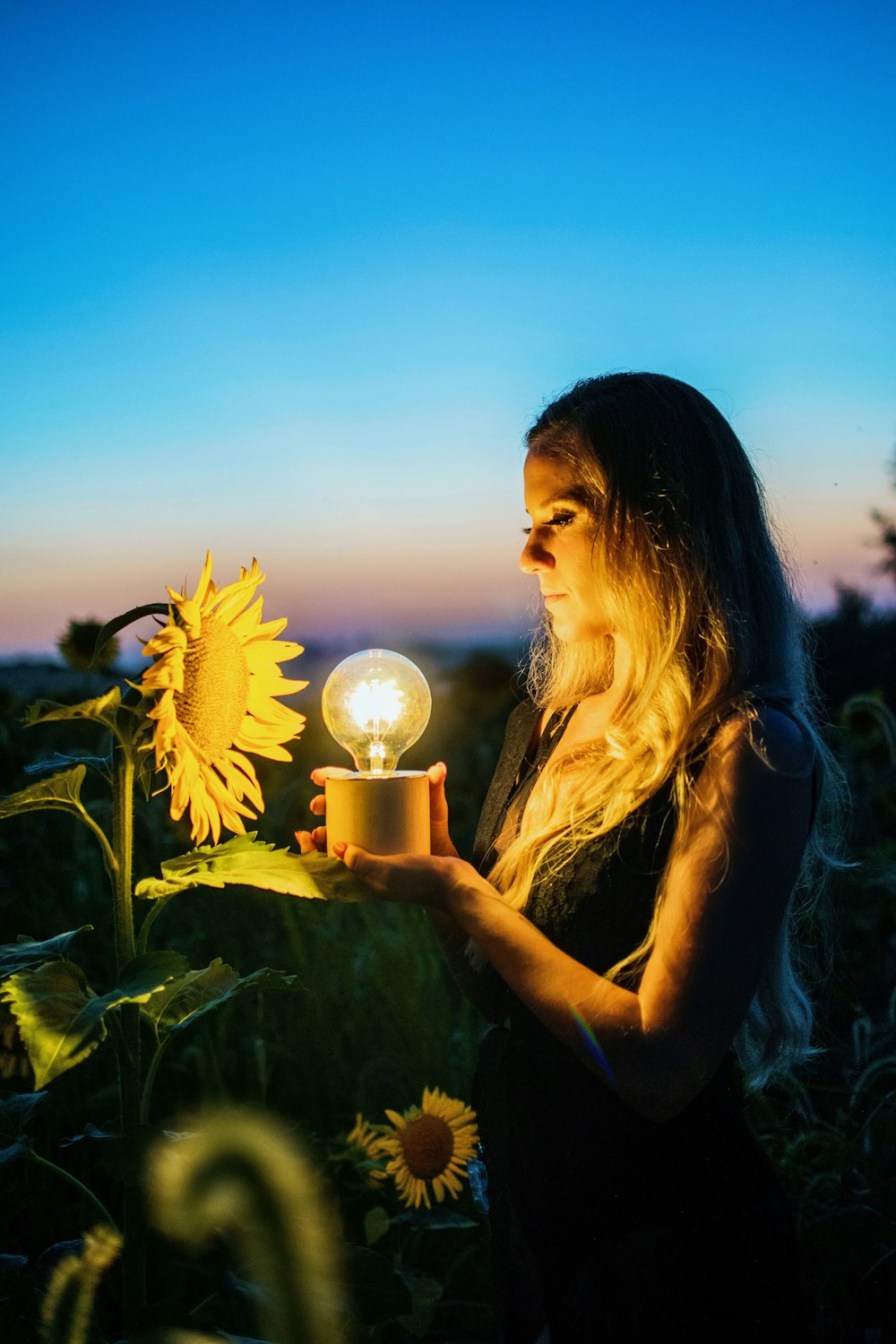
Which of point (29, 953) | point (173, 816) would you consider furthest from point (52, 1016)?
point (173, 816)

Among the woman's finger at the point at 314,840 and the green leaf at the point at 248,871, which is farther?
the woman's finger at the point at 314,840

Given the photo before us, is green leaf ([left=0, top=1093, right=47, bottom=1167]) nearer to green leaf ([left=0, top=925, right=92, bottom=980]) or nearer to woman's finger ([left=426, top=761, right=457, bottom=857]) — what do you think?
green leaf ([left=0, top=925, right=92, bottom=980])

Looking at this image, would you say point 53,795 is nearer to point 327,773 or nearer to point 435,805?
point 327,773

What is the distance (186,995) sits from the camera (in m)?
1.77

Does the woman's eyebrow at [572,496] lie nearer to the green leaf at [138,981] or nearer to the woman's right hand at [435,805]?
the woman's right hand at [435,805]

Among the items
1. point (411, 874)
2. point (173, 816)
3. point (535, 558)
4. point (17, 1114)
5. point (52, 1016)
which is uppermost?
point (535, 558)

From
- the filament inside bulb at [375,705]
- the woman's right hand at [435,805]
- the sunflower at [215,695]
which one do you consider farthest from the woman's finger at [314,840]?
the filament inside bulb at [375,705]

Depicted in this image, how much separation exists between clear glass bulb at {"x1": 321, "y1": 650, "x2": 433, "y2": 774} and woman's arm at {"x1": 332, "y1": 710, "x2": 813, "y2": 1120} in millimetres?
428

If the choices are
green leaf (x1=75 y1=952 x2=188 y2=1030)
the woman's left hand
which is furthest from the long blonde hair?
green leaf (x1=75 y1=952 x2=188 y2=1030)

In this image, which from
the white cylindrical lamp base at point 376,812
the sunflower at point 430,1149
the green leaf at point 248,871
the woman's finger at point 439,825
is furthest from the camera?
the sunflower at point 430,1149

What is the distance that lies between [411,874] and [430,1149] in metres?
1.37

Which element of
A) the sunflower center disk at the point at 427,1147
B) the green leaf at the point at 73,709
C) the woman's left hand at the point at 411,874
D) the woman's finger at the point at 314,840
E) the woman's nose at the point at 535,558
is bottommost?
the sunflower center disk at the point at 427,1147

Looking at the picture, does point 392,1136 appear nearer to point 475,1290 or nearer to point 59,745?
point 475,1290

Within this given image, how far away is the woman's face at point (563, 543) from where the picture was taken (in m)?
2.10
